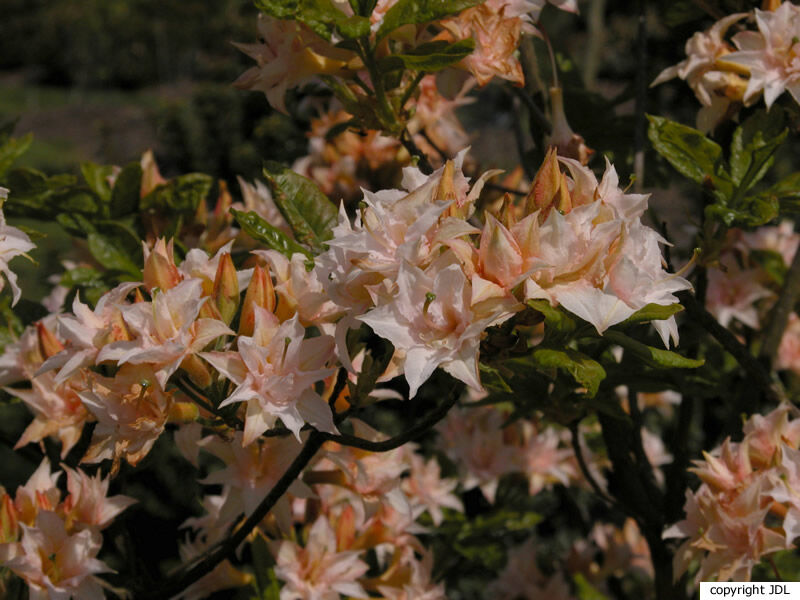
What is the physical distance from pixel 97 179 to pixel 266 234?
59cm

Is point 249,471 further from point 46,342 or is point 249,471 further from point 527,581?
point 527,581

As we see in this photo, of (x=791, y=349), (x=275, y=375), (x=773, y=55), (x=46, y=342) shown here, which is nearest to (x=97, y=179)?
(x=46, y=342)

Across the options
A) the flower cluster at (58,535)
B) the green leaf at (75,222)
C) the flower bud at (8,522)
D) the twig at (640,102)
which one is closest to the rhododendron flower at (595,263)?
the twig at (640,102)

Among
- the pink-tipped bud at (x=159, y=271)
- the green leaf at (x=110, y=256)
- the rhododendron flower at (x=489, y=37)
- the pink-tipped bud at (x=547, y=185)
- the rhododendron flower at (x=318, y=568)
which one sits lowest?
the rhododendron flower at (x=318, y=568)

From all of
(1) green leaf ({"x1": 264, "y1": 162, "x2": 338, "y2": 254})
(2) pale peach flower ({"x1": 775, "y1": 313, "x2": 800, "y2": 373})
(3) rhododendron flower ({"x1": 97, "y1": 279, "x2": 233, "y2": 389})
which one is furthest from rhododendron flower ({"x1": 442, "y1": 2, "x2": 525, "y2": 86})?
(2) pale peach flower ({"x1": 775, "y1": 313, "x2": 800, "y2": 373})

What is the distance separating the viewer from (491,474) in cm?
181

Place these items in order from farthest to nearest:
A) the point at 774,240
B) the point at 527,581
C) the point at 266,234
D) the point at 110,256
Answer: the point at 527,581 < the point at 774,240 < the point at 110,256 < the point at 266,234

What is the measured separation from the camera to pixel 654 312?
0.82 metres

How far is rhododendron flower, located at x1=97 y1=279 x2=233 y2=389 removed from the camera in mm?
873

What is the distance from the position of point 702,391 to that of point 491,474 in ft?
2.01

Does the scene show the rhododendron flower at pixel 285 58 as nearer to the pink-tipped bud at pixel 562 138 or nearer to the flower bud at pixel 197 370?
the pink-tipped bud at pixel 562 138

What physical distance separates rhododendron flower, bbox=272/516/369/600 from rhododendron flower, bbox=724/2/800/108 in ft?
2.86

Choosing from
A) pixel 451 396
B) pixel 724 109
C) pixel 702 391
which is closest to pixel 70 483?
pixel 451 396

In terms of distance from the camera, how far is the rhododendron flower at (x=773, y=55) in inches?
46.3
